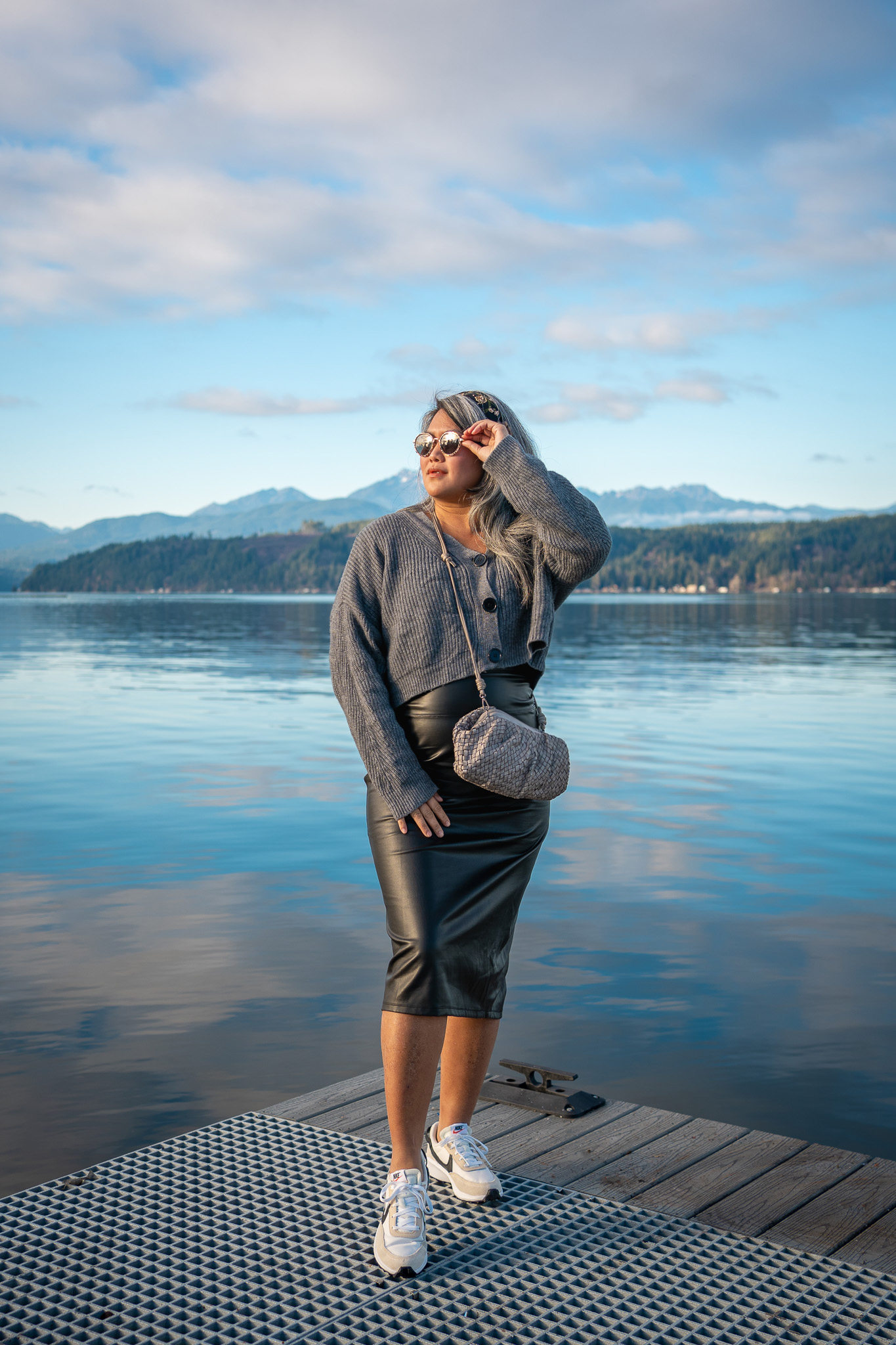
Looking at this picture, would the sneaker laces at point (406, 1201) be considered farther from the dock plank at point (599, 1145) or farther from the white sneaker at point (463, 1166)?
the dock plank at point (599, 1145)

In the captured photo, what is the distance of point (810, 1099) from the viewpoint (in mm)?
5402

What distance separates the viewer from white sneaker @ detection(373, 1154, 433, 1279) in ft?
10.6

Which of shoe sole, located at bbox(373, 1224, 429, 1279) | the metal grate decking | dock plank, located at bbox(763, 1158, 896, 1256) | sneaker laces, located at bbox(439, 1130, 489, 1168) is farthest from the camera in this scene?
sneaker laces, located at bbox(439, 1130, 489, 1168)

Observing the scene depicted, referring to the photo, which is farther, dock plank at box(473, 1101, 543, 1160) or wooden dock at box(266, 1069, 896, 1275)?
dock plank at box(473, 1101, 543, 1160)

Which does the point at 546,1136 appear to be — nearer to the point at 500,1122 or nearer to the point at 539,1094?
the point at 500,1122

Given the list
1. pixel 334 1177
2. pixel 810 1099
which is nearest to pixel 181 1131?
pixel 334 1177

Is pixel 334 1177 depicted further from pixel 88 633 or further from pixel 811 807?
pixel 88 633

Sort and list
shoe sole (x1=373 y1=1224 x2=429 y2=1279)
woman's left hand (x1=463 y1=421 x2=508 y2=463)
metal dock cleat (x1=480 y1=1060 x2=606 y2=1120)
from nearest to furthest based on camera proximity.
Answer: shoe sole (x1=373 y1=1224 x2=429 y2=1279) < woman's left hand (x1=463 y1=421 x2=508 y2=463) < metal dock cleat (x1=480 y1=1060 x2=606 y2=1120)

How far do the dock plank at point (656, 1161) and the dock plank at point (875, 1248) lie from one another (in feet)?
2.02

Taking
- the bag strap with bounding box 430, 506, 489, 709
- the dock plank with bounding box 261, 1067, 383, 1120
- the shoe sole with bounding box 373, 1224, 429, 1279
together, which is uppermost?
the bag strap with bounding box 430, 506, 489, 709

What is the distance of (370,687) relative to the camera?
345 cm

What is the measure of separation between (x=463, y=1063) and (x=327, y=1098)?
1.10m

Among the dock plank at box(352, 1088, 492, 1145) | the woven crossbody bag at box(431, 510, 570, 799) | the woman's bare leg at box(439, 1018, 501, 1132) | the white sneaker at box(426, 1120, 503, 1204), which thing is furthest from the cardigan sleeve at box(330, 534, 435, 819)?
the dock plank at box(352, 1088, 492, 1145)

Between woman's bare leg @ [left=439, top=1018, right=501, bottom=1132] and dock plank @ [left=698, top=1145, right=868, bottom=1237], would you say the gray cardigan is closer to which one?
woman's bare leg @ [left=439, top=1018, right=501, bottom=1132]
